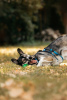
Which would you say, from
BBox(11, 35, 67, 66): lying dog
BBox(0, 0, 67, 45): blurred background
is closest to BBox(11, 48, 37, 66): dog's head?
BBox(11, 35, 67, 66): lying dog

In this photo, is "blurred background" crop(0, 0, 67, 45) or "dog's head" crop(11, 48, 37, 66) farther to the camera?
"blurred background" crop(0, 0, 67, 45)

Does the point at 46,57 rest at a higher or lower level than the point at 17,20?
lower

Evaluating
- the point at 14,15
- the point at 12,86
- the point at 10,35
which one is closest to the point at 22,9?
the point at 14,15

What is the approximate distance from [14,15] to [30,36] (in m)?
2.73

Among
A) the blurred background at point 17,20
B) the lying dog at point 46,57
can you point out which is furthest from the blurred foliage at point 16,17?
the lying dog at point 46,57

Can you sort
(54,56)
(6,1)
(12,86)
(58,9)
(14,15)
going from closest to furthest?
(12,86) < (54,56) < (6,1) < (14,15) < (58,9)

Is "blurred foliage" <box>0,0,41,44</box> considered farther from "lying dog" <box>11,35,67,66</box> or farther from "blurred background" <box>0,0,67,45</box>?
"lying dog" <box>11,35,67,66</box>

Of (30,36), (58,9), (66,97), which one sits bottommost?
(66,97)

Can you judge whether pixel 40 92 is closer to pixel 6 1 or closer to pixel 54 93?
pixel 54 93

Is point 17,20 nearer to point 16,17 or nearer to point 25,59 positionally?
point 16,17

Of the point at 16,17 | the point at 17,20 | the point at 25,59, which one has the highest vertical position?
the point at 16,17

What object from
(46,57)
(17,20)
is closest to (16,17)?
(17,20)

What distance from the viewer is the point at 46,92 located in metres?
3.25

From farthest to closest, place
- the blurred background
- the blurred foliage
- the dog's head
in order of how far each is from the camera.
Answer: the blurred background → the blurred foliage → the dog's head
